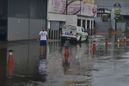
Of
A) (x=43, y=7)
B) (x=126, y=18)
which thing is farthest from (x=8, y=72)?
(x=126, y=18)

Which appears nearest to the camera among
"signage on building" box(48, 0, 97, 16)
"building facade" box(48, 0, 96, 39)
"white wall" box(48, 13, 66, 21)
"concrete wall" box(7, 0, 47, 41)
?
"concrete wall" box(7, 0, 47, 41)

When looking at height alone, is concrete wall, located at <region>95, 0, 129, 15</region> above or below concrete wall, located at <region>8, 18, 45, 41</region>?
above

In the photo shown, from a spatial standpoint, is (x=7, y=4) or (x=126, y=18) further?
(x=126, y=18)

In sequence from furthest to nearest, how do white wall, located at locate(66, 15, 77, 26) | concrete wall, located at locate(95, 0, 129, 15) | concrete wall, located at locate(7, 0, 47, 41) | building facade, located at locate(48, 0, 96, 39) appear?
concrete wall, located at locate(95, 0, 129, 15) → white wall, located at locate(66, 15, 77, 26) → building facade, located at locate(48, 0, 96, 39) → concrete wall, located at locate(7, 0, 47, 41)

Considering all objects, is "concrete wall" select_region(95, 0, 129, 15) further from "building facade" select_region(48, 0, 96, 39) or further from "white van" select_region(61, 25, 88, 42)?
"white van" select_region(61, 25, 88, 42)

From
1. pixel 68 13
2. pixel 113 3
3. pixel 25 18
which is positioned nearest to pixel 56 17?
pixel 68 13

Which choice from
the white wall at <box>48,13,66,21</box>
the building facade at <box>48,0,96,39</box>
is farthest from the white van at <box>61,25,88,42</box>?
the white wall at <box>48,13,66,21</box>

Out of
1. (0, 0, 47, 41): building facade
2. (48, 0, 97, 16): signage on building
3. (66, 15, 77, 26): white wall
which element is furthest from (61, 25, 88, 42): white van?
(66, 15, 77, 26): white wall

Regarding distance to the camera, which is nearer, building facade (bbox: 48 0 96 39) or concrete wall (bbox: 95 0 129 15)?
building facade (bbox: 48 0 96 39)

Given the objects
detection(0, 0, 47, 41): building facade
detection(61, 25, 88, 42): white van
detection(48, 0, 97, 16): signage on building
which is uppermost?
detection(48, 0, 97, 16): signage on building

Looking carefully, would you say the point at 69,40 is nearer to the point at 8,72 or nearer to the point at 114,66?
the point at 114,66

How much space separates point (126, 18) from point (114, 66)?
113 metres

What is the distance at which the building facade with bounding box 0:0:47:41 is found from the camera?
39.4m

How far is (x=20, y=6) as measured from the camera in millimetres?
42281
